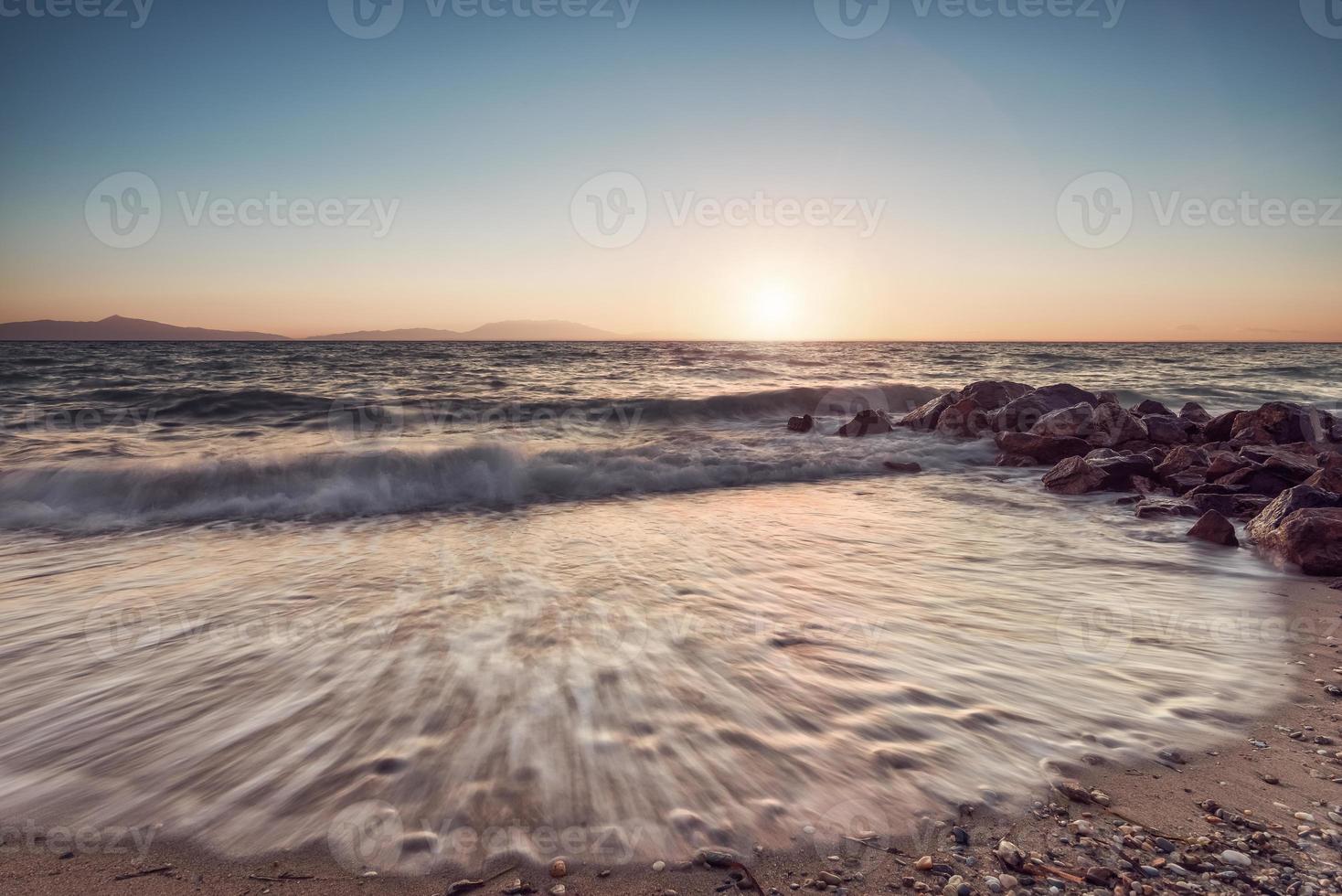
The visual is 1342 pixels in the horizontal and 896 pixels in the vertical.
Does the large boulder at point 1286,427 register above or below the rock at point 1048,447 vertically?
above

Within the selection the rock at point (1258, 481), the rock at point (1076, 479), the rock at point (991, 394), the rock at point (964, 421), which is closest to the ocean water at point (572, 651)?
the rock at point (1076, 479)

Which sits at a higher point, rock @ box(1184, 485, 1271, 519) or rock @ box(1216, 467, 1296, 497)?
rock @ box(1216, 467, 1296, 497)

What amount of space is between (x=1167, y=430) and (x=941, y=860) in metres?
11.5

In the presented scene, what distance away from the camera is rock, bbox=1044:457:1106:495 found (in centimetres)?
777

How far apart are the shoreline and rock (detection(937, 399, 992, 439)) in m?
10.2

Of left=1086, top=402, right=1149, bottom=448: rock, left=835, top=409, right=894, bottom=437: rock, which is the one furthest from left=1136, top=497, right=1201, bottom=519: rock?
left=835, top=409, right=894, bottom=437: rock

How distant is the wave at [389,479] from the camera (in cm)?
721

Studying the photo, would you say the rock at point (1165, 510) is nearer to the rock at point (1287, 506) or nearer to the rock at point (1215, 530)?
the rock at point (1215, 530)

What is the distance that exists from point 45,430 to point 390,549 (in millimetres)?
10551

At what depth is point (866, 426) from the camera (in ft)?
41.9

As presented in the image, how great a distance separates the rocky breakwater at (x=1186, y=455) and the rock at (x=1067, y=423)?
0.01m

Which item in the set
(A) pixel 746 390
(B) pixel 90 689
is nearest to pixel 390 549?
(B) pixel 90 689

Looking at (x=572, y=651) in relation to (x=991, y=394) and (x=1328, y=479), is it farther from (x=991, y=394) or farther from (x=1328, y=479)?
(x=991, y=394)

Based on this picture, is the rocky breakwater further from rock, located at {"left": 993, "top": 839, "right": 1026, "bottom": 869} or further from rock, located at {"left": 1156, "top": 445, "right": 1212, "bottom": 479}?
rock, located at {"left": 993, "top": 839, "right": 1026, "bottom": 869}
